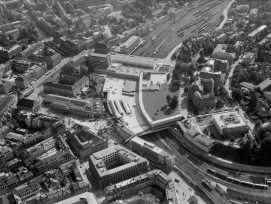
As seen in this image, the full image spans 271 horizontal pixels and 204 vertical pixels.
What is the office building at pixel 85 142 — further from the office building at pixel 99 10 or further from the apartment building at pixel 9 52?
the office building at pixel 99 10

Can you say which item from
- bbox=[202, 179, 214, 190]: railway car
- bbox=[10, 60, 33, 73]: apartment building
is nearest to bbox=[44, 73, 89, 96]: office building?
bbox=[10, 60, 33, 73]: apartment building

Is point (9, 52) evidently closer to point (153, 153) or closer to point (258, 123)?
point (153, 153)

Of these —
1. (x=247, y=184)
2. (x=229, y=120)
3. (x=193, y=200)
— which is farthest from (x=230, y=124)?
(x=193, y=200)

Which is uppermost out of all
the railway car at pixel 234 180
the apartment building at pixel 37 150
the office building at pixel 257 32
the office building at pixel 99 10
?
the office building at pixel 99 10

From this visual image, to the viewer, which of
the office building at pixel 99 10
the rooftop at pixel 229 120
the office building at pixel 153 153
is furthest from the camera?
the office building at pixel 99 10

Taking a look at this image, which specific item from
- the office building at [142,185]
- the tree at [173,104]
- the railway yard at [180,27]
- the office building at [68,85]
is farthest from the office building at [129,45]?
the office building at [142,185]

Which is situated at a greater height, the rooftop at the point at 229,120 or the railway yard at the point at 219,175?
the rooftop at the point at 229,120
